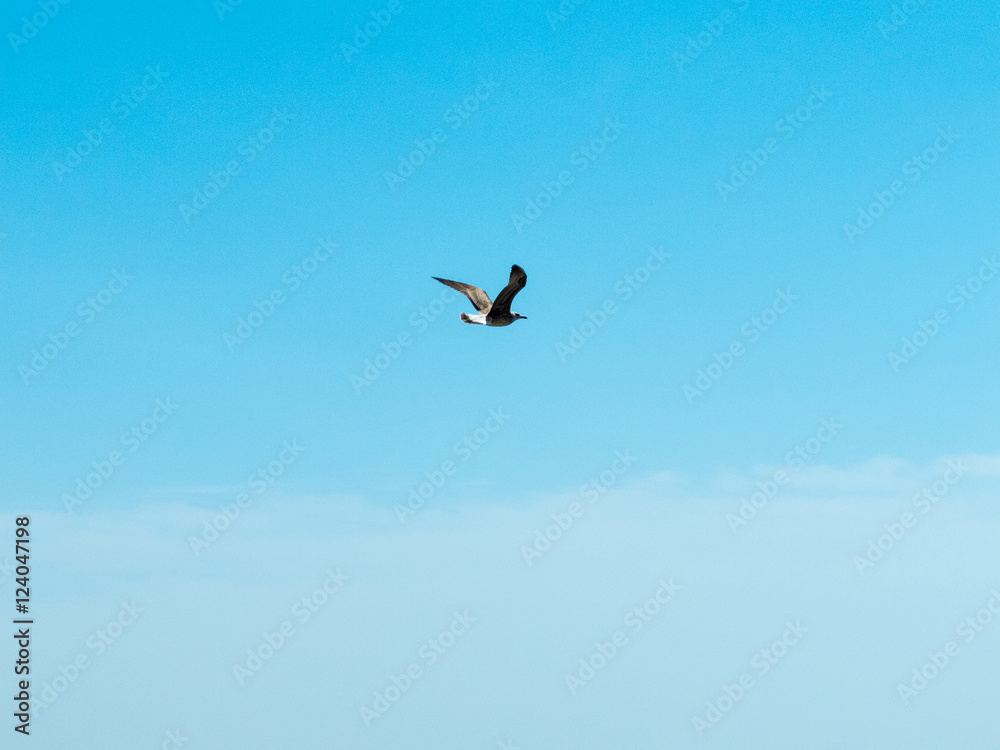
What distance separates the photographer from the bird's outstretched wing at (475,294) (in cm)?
6056

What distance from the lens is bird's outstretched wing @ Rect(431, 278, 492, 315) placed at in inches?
2384

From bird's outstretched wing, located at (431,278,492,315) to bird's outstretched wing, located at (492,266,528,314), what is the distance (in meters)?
1.05

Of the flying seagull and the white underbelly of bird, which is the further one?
the white underbelly of bird

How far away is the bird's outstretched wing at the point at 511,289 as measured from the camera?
2200 inches

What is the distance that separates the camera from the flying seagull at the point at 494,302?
56.6m

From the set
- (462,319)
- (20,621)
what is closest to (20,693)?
(20,621)

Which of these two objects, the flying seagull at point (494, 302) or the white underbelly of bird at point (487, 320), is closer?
the flying seagull at point (494, 302)

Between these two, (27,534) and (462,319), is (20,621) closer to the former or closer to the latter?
(27,534)

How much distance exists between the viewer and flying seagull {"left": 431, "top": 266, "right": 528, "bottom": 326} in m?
56.6

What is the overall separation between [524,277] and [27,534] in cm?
2278

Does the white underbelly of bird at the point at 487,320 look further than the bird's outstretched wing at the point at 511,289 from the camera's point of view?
Yes

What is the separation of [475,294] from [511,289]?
4069mm

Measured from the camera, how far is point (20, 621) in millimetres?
62719

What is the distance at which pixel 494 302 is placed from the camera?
5847cm
